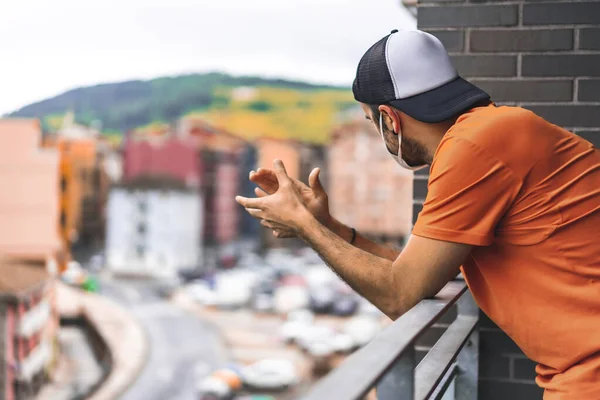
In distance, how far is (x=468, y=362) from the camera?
4.83 ft

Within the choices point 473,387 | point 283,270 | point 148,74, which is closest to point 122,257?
point 283,270

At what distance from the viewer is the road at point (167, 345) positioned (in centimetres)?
2812

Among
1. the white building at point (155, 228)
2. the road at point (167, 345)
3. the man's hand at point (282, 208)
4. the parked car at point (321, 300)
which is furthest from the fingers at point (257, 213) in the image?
the parked car at point (321, 300)

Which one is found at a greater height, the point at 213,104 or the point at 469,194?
the point at 469,194

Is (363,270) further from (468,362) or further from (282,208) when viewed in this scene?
(468,362)

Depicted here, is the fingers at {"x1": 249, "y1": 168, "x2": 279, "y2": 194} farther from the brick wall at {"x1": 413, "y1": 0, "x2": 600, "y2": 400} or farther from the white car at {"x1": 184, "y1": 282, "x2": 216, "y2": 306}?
the white car at {"x1": 184, "y1": 282, "x2": 216, "y2": 306}

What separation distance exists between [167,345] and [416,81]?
3137cm

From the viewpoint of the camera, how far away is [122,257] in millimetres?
35125

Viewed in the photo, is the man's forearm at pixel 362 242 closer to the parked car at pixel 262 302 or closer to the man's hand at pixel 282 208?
the man's hand at pixel 282 208

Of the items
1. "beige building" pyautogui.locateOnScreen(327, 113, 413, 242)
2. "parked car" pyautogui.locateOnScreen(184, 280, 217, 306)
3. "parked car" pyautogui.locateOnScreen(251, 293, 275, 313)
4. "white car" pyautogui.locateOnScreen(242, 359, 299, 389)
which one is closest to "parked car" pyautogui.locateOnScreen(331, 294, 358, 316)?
"parked car" pyautogui.locateOnScreen(251, 293, 275, 313)

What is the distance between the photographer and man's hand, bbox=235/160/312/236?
0.99 m

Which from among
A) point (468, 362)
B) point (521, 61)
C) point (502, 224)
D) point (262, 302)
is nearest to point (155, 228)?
point (262, 302)

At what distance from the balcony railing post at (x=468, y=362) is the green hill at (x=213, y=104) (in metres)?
30.7

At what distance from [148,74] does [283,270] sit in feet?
48.4
